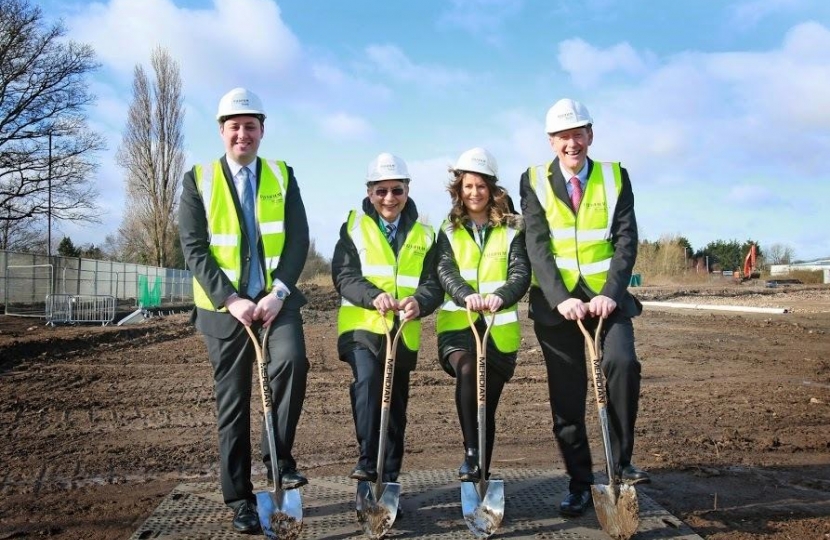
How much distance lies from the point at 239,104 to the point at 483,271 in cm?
187

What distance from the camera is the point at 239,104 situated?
4504 mm

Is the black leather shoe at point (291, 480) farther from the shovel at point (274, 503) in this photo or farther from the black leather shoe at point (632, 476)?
the black leather shoe at point (632, 476)

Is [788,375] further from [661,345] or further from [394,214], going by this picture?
[394,214]

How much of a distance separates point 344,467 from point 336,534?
1756 mm

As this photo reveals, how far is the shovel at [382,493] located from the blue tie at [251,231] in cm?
82

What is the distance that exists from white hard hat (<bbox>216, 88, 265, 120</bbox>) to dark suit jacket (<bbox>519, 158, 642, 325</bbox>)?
1839mm

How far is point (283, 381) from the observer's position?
434cm

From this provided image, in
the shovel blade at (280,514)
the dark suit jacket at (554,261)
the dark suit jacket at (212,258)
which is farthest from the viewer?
the dark suit jacket at (554,261)

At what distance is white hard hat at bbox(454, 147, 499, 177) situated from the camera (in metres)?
4.87

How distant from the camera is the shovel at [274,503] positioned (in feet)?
13.3

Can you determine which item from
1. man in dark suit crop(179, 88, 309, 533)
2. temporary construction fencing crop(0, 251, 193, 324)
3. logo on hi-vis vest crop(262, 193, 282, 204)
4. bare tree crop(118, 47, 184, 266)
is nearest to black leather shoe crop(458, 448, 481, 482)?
man in dark suit crop(179, 88, 309, 533)

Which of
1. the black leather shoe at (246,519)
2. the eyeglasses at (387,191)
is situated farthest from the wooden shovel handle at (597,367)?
the black leather shoe at (246,519)

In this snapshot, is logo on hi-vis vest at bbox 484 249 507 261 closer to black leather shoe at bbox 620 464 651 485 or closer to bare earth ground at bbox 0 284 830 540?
black leather shoe at bbox 620 464 651 485

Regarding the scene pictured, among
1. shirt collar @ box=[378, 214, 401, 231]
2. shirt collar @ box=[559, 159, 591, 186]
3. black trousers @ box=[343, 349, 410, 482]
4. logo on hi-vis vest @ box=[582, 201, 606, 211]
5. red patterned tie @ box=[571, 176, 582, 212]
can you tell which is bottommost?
black trousers @ box=[343, 349, 410, 482]
